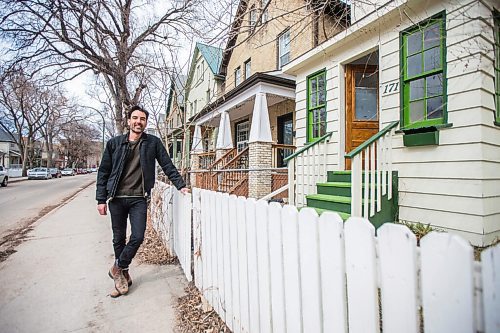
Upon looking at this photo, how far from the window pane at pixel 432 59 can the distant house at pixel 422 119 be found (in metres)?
0.01


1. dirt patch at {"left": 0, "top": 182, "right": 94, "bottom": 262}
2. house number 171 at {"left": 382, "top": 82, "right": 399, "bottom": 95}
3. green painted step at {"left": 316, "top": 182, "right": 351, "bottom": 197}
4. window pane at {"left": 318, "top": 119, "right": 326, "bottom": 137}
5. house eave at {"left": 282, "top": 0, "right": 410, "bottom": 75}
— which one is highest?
house eave at {"left": 282, "top": 0, "right": 410, "bottom": 75}

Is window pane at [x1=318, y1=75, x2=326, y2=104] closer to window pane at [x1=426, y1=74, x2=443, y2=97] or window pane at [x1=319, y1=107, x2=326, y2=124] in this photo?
window pane at [x1=319, y1=107, x2=326, y2=124]

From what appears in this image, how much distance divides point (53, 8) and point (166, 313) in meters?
12.8

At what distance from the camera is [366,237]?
1146 millimetres

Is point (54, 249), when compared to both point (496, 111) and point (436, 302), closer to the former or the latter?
point (436, 302)

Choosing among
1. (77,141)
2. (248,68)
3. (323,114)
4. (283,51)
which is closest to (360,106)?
(323,114)

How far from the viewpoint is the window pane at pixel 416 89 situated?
4.27 meters

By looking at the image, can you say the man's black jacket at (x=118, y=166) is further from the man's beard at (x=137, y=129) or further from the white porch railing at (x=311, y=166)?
the white porch railing at (x=311, y=166)

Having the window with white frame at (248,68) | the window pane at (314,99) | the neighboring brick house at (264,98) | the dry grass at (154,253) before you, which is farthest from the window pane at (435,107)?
the window with white frame at (248,68)

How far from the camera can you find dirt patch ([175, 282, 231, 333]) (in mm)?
2291

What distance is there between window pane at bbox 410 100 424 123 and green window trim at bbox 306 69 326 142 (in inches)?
78.6

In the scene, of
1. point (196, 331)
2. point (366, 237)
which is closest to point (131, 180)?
point (196, 331)

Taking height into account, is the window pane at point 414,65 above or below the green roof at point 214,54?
below

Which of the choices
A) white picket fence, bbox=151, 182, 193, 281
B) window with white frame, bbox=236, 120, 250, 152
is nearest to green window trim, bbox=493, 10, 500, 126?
white picket fence, bbox=151, 182, 193, 281
